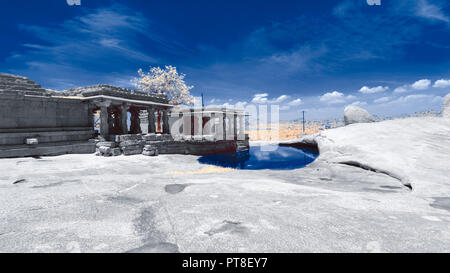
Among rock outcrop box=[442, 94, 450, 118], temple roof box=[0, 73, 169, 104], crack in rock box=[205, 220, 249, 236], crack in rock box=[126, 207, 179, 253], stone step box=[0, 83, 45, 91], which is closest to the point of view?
crack in rock box=[126, 207, 179, 253]

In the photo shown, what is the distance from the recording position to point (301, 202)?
488cm

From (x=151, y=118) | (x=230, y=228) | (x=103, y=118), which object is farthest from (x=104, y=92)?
(x=230, y=228)

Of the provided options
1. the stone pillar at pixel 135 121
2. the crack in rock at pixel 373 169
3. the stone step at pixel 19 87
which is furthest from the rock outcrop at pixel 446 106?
the stone step at pixel 19 87

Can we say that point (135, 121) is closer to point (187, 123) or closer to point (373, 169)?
point (187, 123)

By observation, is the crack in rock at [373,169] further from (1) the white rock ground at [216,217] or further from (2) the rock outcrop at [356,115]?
(2) the rock outcrop at [356,115]

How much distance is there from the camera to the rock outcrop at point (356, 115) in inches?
827

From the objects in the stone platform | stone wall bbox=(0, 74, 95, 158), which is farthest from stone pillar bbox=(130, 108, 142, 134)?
the stone platform

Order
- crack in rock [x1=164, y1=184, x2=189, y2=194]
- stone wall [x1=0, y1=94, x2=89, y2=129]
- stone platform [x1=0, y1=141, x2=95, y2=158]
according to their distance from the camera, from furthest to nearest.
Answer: stone wall [x1=0, y1=94, x2=89, y2=129] < stone platform [x1=0, y1=141, x2=95, y2=158] < crack in rock [x1=164, y1=184, x2=189, y2=194]

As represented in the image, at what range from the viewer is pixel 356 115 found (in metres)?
21.3

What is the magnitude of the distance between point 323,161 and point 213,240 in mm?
11667

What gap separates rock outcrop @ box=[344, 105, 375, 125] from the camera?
21016 mm

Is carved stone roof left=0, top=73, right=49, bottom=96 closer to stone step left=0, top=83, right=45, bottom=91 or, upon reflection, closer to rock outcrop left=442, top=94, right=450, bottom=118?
stone step left=0, top=83, right=45, bottom=91

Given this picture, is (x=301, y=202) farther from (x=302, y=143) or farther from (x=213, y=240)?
(x=302, y=143)
